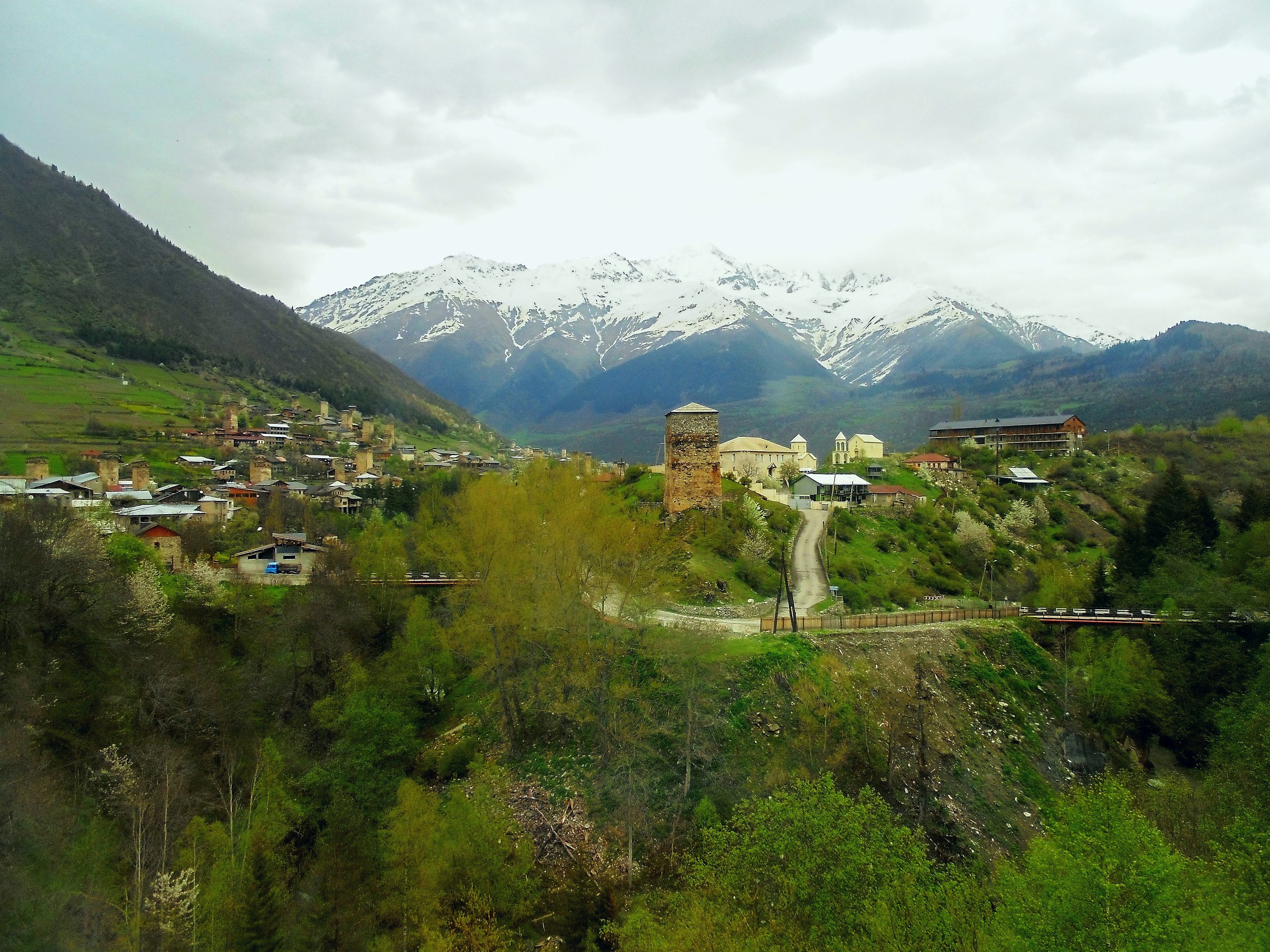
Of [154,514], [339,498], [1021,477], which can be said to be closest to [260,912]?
[154,514]

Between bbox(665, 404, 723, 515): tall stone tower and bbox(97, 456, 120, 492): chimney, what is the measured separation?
5415 cm

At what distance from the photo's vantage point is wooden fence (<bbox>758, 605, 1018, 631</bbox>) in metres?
33.3

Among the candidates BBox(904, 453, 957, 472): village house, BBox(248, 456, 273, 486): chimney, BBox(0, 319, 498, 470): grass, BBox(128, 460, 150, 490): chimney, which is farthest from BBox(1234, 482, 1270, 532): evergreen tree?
BBox(0, 319, 498, 470): grass

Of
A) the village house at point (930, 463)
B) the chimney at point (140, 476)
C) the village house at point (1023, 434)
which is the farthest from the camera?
the village house at point (1023, 434)

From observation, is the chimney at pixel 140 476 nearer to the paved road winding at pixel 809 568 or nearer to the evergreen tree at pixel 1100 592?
the paved road winding at pixel 809 568

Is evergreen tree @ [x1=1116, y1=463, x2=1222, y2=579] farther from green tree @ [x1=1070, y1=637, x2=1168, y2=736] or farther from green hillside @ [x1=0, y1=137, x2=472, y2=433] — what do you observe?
green hillside @ [x1=0, y1=137, x2=472, y2=433]

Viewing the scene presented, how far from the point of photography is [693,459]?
1786 inches

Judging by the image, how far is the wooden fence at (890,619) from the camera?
3334cm

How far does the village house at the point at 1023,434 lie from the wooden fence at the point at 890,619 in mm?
66856

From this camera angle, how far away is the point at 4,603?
2708 centimetres

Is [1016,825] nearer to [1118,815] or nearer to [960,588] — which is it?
[1118,815]

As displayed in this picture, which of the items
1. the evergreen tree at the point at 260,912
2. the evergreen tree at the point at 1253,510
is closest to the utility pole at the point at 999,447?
the evergreen tree at the point at 1253,510

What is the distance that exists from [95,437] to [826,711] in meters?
85.6

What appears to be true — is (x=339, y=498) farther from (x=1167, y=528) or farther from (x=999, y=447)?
(x=999, y=447)
